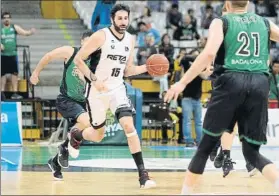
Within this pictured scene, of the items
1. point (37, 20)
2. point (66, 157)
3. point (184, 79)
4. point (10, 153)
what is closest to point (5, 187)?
point (66, 157)

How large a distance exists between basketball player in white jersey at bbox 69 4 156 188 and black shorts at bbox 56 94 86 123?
1.40 m

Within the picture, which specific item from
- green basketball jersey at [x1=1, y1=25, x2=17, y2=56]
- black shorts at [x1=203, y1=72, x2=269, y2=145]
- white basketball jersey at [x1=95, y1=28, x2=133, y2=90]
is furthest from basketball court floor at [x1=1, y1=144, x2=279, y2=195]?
green basketball jersey at [x1=1, y1=25, x2=17, y2=56]

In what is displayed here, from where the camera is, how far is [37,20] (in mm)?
27109

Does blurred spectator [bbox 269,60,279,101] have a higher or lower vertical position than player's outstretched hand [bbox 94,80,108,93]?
lower

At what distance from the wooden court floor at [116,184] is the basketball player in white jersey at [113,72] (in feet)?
1.88

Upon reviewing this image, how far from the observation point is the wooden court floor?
9.85 meters

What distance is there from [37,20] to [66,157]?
15.8m

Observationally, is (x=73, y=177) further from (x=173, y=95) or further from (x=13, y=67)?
(x=13, y=67)

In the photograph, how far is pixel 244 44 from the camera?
8.92m

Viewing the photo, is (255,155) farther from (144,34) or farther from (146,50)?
(144,34)

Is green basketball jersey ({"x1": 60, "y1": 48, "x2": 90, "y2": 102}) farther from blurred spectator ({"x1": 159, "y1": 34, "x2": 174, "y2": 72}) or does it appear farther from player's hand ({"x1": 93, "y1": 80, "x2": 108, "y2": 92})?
blurred spectator ({"x1": 159, "y1": 34, "x2": 174, "y2": 72})

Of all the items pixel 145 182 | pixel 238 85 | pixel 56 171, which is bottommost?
pixel 56 171

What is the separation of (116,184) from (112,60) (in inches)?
60.5

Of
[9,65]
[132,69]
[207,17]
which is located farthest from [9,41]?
[132,69]
